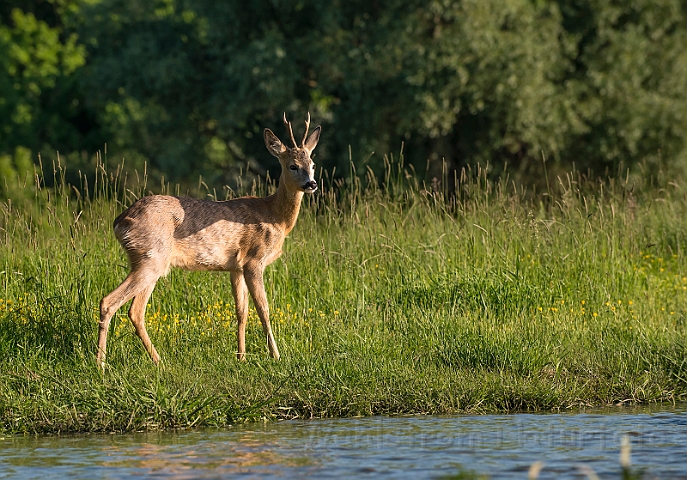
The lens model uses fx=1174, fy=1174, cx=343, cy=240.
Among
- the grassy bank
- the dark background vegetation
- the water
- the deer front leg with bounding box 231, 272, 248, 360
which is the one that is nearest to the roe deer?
the deer front leg with bounding box 231, 272, 248, 360

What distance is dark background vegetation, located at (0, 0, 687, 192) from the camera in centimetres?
2370

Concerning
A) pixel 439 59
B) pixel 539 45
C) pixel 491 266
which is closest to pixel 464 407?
pixel 491 266

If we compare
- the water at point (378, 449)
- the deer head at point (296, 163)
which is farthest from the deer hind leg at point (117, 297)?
the water at point (378, 449)

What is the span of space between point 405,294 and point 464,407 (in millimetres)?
2811

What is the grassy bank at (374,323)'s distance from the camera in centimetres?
776

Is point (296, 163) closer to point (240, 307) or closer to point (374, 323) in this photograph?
point (240, 307)

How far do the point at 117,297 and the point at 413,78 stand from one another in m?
14.9

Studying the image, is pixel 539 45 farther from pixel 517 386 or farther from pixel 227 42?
pixel 517 386

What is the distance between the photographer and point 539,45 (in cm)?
2448

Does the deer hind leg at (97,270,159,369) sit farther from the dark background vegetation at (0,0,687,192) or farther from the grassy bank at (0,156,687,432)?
the dark background vegetation at (0,0,687,192)

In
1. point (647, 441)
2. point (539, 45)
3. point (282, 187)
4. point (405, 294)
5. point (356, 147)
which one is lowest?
point (647, 441)

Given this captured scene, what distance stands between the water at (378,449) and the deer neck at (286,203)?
271 cm

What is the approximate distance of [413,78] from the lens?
23000mm

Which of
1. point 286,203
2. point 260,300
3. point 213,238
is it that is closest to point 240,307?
point 260,300
